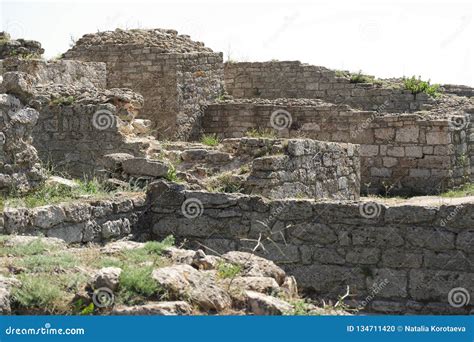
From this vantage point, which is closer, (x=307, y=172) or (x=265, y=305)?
(x=265, y=305)

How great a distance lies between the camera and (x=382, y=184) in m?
15.6

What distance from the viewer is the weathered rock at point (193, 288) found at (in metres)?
5.70

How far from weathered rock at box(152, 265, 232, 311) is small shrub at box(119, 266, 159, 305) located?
2.5 inches

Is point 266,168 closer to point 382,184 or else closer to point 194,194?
point 194,194

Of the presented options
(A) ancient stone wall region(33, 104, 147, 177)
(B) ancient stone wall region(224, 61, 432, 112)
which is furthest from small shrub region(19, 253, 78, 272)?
(B) ancient stone wall region(224, 61, 432, 112)

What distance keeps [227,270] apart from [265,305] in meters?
0.90

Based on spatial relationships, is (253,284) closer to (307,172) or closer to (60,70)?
(307,172)

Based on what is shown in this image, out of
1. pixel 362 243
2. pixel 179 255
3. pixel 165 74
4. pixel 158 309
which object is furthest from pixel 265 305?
pixel 165 74

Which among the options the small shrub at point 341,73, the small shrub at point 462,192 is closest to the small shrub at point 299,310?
the small shrub at point 462,192

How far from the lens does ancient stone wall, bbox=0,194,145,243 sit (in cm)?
773

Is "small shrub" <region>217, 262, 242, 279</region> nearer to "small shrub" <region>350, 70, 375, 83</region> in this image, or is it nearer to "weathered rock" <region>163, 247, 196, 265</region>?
"weathered rock" <region>163, 247, 196, 265</region>

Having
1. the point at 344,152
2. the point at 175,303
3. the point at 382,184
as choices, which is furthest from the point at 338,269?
the point at 382,184

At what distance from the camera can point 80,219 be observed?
27.1 feet

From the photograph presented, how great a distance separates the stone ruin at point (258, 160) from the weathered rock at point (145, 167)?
0.06 ft
